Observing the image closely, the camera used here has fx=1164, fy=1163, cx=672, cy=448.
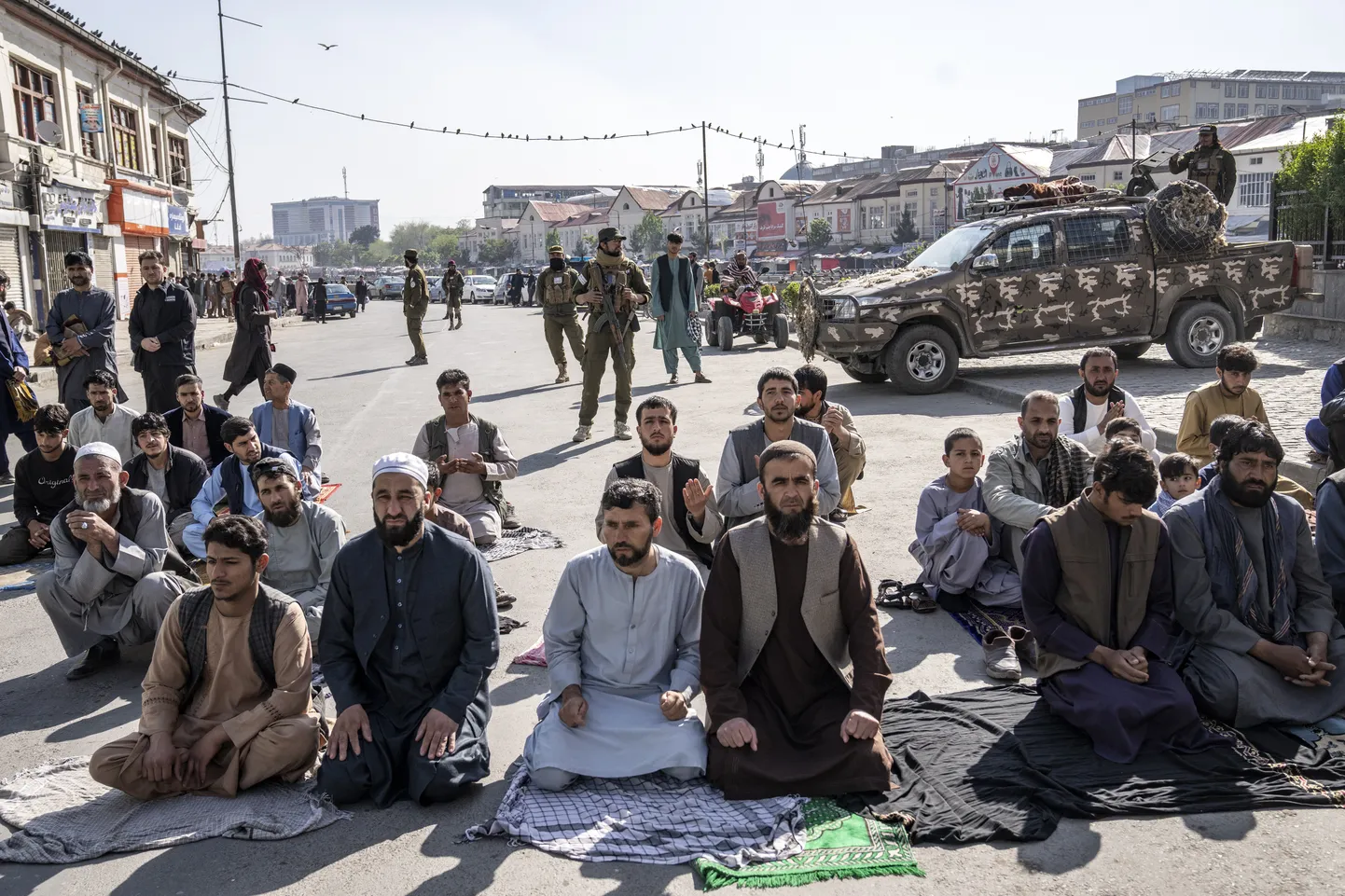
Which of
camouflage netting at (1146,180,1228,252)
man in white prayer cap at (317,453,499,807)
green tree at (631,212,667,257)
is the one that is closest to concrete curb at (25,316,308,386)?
man in white prayer cap at (317,453,499,807)

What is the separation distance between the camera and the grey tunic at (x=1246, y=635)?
15.0 ft

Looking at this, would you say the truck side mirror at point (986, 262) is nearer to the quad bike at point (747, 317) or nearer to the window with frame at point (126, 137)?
the quad bike at point (747, 317)

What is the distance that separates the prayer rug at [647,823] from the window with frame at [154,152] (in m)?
39.3

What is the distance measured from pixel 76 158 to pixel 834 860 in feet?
102

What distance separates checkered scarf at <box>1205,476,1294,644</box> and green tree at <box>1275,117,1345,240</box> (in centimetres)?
1517

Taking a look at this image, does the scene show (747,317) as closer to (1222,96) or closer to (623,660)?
(623,660)

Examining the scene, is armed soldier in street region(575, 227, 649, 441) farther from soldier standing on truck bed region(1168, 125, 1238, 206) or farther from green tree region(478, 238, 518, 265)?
green tree region(478, 238, 518, 265)

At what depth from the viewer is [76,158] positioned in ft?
96.4

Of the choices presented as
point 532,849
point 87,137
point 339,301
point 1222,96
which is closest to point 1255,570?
point 532,849

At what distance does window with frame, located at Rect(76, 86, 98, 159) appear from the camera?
30.6m

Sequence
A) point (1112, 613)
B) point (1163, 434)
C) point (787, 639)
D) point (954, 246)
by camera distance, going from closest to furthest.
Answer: point (787, 639)
point (1112, 613)
point (1163, 434)
point (954, 246)

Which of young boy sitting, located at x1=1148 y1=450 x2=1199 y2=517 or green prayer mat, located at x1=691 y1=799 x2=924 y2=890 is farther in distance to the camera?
young boy sitting, located at x1=1148 y1=450 x2=1199 y2=517

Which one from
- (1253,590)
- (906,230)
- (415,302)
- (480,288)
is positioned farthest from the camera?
(906,230)

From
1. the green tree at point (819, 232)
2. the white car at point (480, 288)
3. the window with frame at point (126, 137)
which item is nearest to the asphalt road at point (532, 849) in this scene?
the window with frame at point (126, 137)
